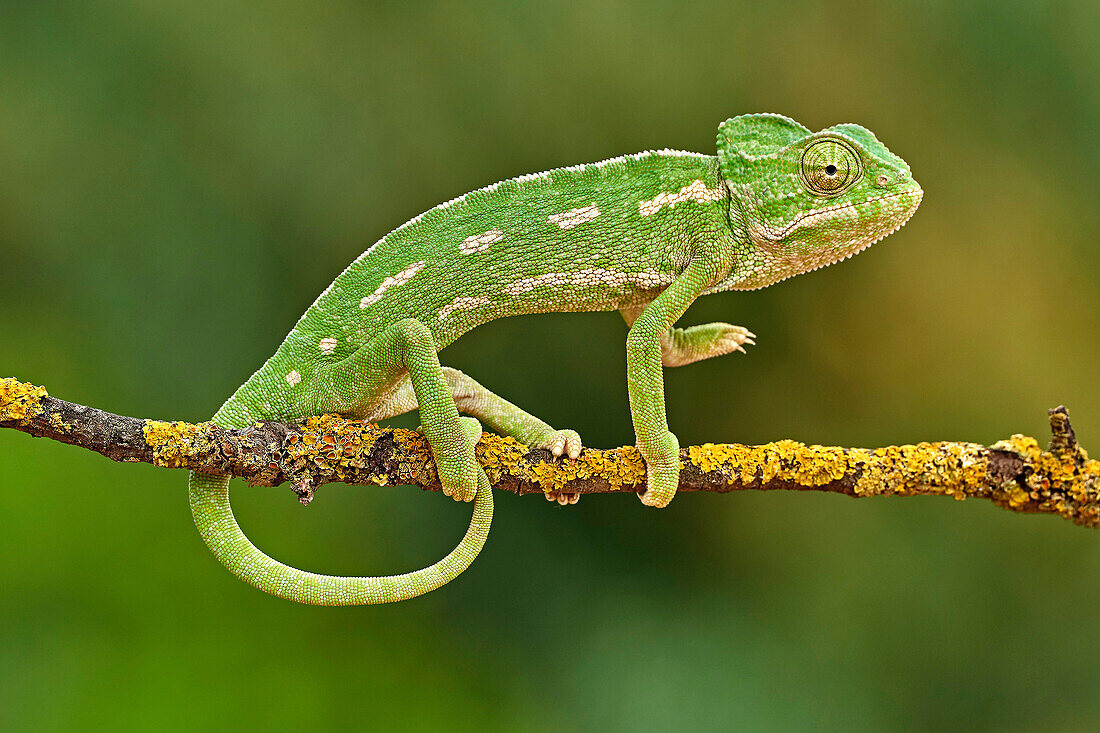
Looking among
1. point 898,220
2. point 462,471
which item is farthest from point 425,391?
point 898,220

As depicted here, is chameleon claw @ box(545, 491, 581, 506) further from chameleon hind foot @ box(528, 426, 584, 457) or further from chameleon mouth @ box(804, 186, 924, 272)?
chameleon mouth @ box(804, 186, 924, 272)

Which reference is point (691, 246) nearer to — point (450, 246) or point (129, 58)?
point (450, 246)

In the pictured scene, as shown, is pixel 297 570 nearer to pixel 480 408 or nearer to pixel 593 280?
pixel 480 408

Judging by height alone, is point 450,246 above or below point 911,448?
above

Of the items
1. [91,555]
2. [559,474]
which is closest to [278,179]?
[91,555]

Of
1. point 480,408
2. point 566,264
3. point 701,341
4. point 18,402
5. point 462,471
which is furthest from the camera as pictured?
point 701,341

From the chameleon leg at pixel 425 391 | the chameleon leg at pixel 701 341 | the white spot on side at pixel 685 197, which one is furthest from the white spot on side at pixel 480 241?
the chameleon leg at pixel 701 341

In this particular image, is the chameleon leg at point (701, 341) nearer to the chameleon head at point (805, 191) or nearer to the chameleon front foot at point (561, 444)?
the chameleon head at point (805, 191)
